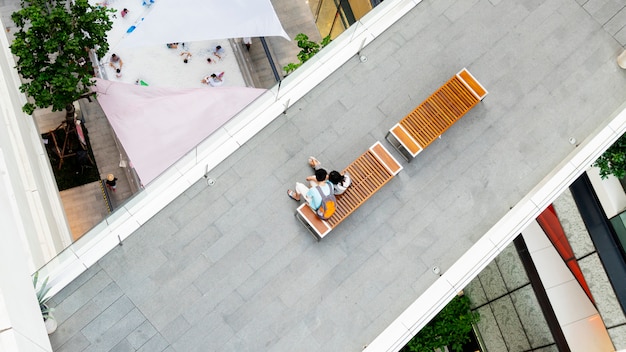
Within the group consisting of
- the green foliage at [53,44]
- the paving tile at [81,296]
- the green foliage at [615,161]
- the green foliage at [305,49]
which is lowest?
the green foliage at [615,161]

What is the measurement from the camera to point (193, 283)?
44.7 ft

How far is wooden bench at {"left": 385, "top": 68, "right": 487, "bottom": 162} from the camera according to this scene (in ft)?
47.2

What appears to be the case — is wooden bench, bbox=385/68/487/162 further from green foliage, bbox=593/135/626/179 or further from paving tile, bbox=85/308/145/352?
paving tile, bbox=85/308/145/352

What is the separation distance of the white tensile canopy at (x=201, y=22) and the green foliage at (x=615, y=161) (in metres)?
10.3

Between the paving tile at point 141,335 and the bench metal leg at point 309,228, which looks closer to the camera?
the paving tile at point 141,335

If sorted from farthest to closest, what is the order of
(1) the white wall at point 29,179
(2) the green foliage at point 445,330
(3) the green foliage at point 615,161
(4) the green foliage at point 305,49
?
(4) the green foliage at point 305,49, (2) the green foliage at point 445,330, (3) the green foliage at point 615,161, (1) the white wall at point 29,179

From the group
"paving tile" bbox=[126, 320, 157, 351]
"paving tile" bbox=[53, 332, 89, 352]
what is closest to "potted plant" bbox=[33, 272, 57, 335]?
"paving tile" bbox=[53, 332, 89, 352]

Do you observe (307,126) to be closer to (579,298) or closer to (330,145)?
(330,145)

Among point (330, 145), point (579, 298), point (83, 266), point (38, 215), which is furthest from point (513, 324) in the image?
point (38, 215)

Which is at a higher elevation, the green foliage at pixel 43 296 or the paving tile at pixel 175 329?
the green foliage at pixel 43 296

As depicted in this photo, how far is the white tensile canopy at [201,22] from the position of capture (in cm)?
1997

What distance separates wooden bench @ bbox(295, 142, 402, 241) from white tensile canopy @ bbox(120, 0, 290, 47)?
7.66m

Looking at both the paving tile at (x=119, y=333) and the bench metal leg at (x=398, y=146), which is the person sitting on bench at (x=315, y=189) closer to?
the bench metal leg at (x=398, y=146)

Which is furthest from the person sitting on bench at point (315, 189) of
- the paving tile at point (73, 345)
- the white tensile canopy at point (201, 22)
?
the white tensile canopy at point (201, 22)
